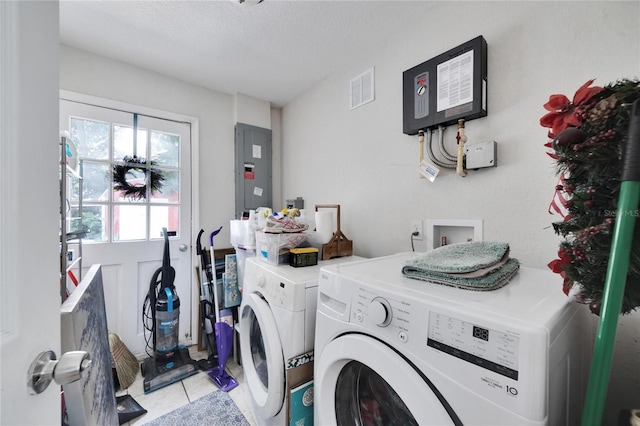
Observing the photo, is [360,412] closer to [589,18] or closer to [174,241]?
[589,18]

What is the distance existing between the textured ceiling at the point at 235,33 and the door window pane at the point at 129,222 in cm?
115

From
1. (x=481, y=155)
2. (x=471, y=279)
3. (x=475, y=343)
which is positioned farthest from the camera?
(x=481, y=155)

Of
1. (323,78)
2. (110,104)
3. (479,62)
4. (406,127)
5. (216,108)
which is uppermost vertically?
(323,78)

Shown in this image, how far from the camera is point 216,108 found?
2369mm

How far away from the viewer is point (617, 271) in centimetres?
45

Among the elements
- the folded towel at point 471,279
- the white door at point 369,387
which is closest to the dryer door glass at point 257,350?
the white door at point 369,387

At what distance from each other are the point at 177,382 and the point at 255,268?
1218mm

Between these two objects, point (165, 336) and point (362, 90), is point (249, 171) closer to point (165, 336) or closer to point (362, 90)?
point (362, 90)

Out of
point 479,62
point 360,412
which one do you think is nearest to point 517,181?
point 479,62

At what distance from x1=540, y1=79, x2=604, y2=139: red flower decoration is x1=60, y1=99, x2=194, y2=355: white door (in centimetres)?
243

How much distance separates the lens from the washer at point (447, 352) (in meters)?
0.47

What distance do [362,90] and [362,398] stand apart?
180 centimetres

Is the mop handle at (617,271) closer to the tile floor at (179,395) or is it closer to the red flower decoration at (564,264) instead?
the red flower decoration at (564,264)

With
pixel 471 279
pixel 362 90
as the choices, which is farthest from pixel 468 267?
pixel 362 90
